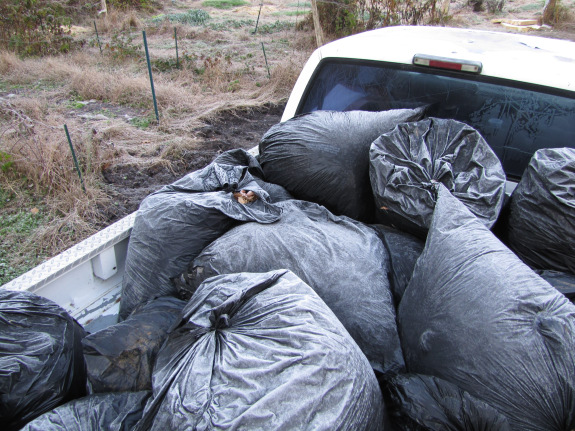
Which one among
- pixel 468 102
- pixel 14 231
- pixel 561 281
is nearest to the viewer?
pixel 561 281

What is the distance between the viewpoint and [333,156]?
6.50 ft

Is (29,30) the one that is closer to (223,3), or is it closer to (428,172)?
(223,3)

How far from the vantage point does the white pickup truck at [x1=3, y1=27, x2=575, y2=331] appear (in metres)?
1.78

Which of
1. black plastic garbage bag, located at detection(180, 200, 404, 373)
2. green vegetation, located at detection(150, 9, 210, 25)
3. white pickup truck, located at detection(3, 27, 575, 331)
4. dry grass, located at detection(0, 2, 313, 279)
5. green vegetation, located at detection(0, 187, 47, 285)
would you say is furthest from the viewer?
green vegetation, located at detection(150, 9, 210, 25)

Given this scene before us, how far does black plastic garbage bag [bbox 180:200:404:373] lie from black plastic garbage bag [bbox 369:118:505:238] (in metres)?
0.18

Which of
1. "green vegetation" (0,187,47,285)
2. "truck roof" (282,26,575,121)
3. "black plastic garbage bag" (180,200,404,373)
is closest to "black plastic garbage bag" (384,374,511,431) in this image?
"black plastic garbage bag" (180,200,404,373)

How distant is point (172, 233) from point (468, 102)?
4.90ft

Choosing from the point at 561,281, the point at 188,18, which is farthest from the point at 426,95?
the point at 188,18

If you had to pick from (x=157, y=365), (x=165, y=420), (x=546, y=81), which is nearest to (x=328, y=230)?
(x=157, y=365)

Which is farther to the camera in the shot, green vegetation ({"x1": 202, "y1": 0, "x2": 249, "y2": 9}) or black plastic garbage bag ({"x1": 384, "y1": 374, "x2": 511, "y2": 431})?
green vegetation ({"x1": 202, "y1": 0, "x2": 249, "y2": 9})

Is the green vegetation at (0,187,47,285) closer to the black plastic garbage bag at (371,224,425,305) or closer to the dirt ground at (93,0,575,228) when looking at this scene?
the dirt ground at (93,0,575,228)

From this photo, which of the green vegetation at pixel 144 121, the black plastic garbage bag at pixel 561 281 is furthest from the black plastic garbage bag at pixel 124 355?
the green vegetation at pixel 144 121

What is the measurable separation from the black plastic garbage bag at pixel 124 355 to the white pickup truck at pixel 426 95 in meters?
0.41

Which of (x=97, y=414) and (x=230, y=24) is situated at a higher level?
(x=97, y=414)
